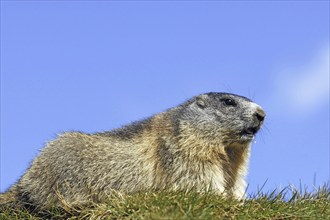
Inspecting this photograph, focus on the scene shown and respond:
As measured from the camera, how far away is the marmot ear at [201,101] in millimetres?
11742

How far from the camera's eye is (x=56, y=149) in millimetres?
11453

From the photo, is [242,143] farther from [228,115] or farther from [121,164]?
[121,164]

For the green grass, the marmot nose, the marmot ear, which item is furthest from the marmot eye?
the green grass

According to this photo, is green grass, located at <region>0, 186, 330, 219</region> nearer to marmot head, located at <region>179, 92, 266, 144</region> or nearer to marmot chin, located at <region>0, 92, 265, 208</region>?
marmot chin, located at <region>0, 92, 265, 208</region>

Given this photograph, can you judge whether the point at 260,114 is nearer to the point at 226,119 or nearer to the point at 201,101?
the point at 226,119

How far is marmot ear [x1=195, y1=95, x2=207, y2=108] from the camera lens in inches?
462

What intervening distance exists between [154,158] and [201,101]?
1674 millimetres

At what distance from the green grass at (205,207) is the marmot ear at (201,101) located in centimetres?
255

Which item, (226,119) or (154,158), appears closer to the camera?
(154,158)

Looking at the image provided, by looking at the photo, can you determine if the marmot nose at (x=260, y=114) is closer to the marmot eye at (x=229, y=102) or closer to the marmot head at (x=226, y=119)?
the marmot head at (x=226, y=119)

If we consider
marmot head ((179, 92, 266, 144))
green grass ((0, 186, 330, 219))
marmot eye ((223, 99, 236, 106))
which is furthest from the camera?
marmot eye ((223, 99, 236, 106))

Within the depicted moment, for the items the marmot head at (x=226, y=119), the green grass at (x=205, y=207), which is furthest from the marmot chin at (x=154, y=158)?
the green grass at (x=205, y=207)

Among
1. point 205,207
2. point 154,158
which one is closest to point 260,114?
point 154,158

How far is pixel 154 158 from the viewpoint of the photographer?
35.7 ft
